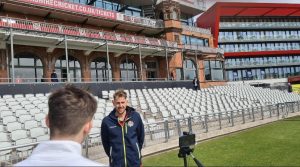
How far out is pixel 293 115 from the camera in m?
22.8

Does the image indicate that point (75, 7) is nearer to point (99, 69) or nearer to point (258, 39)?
point (99, 69)

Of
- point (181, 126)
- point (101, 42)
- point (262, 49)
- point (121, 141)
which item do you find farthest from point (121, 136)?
point (262, 49)

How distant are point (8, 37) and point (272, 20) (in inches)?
2123

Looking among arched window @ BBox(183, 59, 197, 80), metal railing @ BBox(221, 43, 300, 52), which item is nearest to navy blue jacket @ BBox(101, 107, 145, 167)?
arched window @ BBox(183, 59, 197, 80)

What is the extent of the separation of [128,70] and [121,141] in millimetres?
30415

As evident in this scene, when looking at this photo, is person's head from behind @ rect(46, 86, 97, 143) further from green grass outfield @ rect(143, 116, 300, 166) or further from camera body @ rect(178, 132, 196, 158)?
green grass outfield @ rect(143, 116, 300, 166)

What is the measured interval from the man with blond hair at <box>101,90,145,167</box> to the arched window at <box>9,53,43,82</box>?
2252 centimetres

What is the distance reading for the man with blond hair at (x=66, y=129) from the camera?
1.67 metres

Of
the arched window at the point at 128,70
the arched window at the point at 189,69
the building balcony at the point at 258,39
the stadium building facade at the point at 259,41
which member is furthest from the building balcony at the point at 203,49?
the building balcony at the point at 258,39

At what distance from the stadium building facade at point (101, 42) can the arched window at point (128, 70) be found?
0.33ft

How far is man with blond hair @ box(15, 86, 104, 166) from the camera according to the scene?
167cm

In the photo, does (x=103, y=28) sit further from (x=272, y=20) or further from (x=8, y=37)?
(x=272, y=20)

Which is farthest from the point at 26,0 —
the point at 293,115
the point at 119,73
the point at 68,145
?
the point at 68,145

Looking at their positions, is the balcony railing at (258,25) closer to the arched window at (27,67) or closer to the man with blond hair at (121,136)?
the arched window at (27,67)
